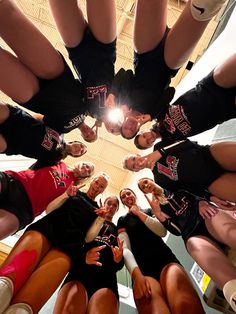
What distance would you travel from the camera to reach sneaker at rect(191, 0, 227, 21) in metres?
1.20

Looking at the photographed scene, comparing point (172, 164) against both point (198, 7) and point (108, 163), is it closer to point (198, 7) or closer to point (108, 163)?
point (198, 7)

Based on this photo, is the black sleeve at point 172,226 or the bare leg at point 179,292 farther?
the black sleeve at point 172,226

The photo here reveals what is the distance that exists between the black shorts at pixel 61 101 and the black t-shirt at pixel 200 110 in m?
0.51

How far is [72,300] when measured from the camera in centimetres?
146

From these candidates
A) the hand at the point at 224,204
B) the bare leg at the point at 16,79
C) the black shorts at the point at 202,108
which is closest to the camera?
the bare leg at the point at 16,79

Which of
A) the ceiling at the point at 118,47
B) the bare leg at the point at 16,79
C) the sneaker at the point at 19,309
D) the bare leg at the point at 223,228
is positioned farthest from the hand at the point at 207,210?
the ceiling at the point at 118,47

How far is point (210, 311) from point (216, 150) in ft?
3.55

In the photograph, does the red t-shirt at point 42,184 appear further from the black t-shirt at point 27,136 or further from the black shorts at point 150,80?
the black shorts at point 150,80

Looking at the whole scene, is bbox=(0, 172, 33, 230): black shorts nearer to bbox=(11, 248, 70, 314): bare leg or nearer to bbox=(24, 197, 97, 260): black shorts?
bbox=(24, 197, 97, 260): black shorts

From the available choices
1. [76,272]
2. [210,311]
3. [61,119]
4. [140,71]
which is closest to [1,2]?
[61,119]

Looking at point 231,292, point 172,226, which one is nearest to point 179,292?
point 231,292

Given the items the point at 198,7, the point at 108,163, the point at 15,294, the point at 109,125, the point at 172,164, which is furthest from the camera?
the point at 108,163

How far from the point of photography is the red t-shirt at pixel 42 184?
188cm

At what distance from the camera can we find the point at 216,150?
61.9 inches
